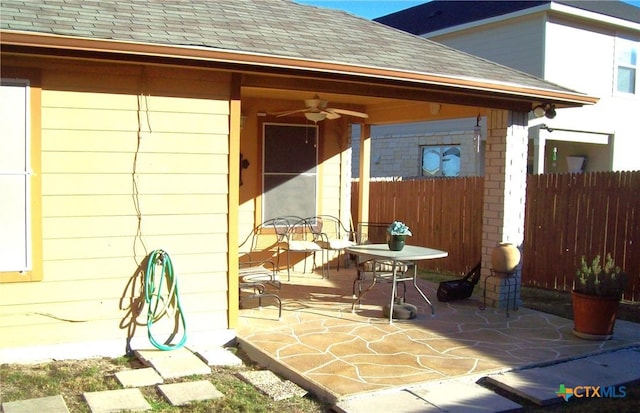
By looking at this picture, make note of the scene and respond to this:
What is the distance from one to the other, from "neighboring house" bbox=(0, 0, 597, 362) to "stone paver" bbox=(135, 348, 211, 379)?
0.72ft

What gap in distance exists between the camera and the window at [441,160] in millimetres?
15258

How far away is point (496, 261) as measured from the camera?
21.2 ft

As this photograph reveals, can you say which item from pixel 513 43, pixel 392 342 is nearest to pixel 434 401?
pixel 392 342

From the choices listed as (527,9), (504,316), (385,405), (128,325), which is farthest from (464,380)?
(527,9)

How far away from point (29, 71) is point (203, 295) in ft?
7.41

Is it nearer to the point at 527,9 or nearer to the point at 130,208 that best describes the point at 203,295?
the point at 130,208

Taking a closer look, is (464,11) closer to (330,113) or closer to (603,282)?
(330,113)

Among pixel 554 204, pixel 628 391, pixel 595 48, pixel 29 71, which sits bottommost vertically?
pixel 628 391

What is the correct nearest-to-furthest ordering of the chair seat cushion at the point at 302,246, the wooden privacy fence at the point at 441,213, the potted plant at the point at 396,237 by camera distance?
the potted plant at the point at 396,237 < the chair seat cushion at the point at 302,246 < the wooden privacy fence at the point at 441,213

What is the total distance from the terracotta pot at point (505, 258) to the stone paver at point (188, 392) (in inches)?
139

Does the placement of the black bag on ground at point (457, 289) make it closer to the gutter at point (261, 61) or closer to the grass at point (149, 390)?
the gutter at point (261, 61)

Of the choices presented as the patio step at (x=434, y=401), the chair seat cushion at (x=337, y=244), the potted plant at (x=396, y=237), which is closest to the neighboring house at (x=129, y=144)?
the potted plant at (x=396, y=237)

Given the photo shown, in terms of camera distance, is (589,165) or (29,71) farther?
(589,165)

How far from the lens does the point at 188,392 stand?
4.02 metres
